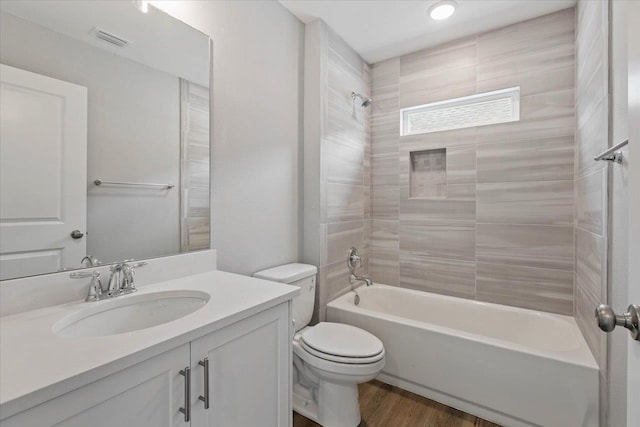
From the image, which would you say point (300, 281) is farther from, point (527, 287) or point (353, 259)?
point (527, 287)

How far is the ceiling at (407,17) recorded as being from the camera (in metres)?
1.97

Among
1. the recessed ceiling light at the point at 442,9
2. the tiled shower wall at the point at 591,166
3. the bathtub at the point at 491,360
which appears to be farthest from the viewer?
the recessed ceiling light at the point at 442,9

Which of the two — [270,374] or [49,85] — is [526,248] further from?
[49,85]

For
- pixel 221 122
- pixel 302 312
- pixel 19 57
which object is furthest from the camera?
pixel 302 312

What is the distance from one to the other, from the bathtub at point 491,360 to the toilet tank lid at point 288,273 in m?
0.39

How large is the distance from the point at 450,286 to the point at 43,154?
2613mm

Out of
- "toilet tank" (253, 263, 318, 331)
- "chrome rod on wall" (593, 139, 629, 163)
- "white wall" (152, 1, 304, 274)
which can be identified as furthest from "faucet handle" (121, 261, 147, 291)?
"chrome rod on wall" (593, 139, 629, 163)

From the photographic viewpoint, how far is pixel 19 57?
985 mm

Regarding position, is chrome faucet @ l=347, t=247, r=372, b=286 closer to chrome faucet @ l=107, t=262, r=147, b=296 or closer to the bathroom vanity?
the bathroom vanity

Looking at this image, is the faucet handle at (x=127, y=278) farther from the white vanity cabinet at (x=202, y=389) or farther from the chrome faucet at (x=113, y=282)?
the white vanity cabinet at (x=202, y=389)

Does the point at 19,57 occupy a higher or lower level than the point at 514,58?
lower

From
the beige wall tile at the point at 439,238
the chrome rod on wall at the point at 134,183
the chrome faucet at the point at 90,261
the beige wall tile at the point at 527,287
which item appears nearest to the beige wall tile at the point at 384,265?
the beige wall tile at the point at 439,238

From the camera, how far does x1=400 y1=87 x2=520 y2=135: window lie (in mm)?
2256

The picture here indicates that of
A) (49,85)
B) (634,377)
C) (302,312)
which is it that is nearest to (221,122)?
(49,85)
